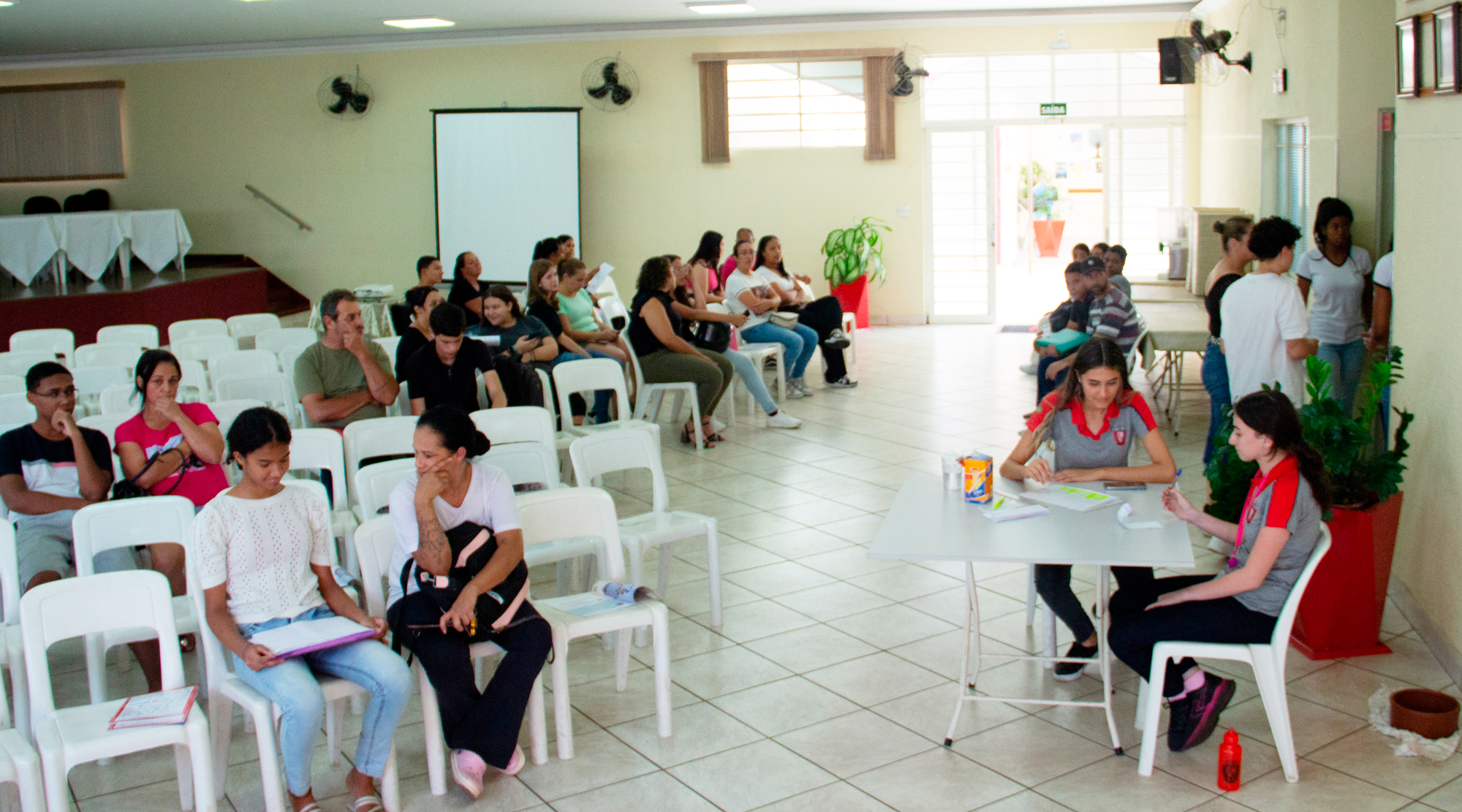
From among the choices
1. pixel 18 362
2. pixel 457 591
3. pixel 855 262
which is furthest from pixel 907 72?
pixel 457 591

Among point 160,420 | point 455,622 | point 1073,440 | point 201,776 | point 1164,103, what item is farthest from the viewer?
point 1164,103

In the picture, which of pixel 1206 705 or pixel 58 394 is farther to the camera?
pixel 58 394

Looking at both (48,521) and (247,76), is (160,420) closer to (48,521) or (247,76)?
(48,521)

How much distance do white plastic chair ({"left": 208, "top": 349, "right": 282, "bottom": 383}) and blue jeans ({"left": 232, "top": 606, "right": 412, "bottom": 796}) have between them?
9.80ft

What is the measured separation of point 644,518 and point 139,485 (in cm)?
176

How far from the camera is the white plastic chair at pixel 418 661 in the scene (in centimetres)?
336

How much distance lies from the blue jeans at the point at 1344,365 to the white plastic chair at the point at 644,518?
3426 mm

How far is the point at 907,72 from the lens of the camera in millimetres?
12148

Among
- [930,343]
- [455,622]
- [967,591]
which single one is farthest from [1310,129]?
[455,622]

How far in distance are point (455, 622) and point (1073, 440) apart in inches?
79.9

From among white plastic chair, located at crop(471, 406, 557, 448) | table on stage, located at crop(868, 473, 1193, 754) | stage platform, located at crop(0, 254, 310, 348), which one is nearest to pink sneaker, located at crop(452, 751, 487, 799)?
table on stage, located at crop(868, 473, 1193, 754)

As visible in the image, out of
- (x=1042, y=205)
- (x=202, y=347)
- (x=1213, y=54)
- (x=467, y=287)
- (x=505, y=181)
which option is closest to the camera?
(x=202, y=347)

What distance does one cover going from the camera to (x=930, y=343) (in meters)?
11.5

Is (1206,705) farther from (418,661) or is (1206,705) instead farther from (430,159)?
(430,159)
